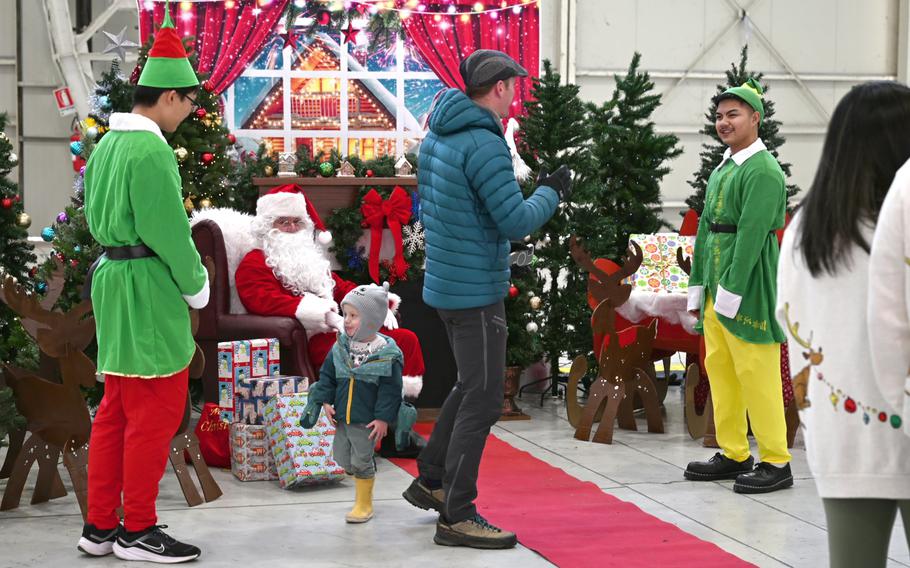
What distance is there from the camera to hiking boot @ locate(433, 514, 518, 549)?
428 centimetres

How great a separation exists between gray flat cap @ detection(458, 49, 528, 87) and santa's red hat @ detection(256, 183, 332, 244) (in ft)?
7.00

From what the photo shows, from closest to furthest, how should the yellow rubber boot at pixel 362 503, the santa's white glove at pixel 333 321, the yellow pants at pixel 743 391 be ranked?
the yellow rubber boot at pixel 362 503, the yellow pants at pixel 743 391, the santa's white glove at pixel 333 321

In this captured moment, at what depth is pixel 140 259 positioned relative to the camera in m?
3.99

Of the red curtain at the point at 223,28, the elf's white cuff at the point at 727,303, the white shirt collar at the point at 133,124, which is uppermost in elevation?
the red curtain at the point at 223,28

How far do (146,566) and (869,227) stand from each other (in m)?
2.76

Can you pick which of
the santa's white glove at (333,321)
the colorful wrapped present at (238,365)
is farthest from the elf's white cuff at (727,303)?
the colorful wrapped present at (238,365)

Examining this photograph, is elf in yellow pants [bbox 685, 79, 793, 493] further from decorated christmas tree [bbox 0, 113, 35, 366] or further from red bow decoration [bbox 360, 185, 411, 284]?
decorated christmas tree [bbox 0, 113, 35, 366]

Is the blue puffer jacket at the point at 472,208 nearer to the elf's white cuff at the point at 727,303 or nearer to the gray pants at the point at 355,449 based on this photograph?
the gray pants at the point at 355,449

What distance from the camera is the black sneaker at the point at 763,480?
5160 mm

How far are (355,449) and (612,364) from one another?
87.7 inches

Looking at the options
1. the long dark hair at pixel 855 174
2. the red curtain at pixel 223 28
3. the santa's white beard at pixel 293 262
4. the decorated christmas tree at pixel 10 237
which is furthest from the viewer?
the red curtain at pixel 223 28

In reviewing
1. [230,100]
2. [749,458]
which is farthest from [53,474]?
[230,100]

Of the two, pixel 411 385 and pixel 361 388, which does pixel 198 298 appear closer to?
pixel 361 388

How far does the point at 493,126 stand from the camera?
4.23m
